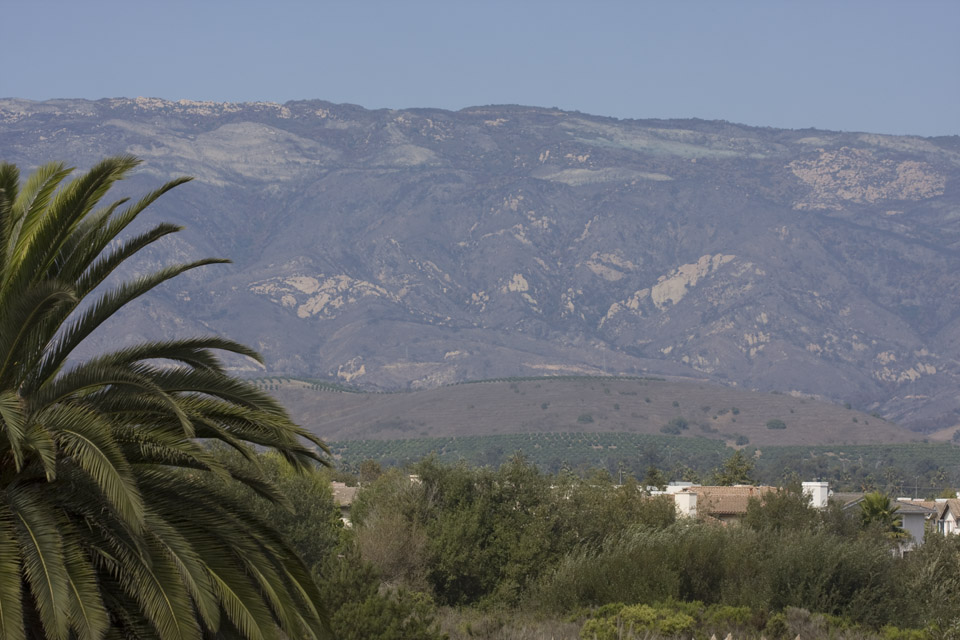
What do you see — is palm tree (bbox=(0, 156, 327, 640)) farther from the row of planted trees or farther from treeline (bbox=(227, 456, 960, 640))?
treeline (bbox=(227, 456, 960, 640))

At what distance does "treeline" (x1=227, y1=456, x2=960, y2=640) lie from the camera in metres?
37.2

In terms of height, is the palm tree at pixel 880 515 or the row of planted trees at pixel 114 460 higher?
the row of planted trees at pixel 114 460

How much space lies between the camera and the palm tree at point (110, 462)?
14.7 m

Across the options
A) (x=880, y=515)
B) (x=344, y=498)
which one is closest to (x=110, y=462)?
(x=880, y=515)

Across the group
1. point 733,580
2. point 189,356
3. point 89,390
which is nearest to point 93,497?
point 89,390

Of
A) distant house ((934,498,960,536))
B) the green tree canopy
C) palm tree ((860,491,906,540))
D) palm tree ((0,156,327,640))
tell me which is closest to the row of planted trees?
palm tree ((0,156,327,640))

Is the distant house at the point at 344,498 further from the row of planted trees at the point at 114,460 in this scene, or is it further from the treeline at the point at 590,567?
the row of planted trees at the point at 114,460

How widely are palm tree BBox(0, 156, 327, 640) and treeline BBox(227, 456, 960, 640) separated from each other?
16.2 m

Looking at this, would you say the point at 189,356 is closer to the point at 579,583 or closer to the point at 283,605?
the point at 283,605

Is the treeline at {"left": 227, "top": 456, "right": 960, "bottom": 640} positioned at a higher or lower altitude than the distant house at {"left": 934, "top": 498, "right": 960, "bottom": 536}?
higher

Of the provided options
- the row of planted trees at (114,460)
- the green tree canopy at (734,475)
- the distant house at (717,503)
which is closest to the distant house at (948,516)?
the distant house at (717,503)

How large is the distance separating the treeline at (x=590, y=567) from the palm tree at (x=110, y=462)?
1622cm

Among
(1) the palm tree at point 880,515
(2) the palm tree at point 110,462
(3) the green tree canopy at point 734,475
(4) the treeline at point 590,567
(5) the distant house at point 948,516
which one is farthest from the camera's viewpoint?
(3) the green tree canopy at point 734,475

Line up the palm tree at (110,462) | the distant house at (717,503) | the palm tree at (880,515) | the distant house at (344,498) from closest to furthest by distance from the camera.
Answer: the palm tree at (110,462) → the palm tree at (880,515) → the distant house at (717,503) → the distant house at (344,498)
